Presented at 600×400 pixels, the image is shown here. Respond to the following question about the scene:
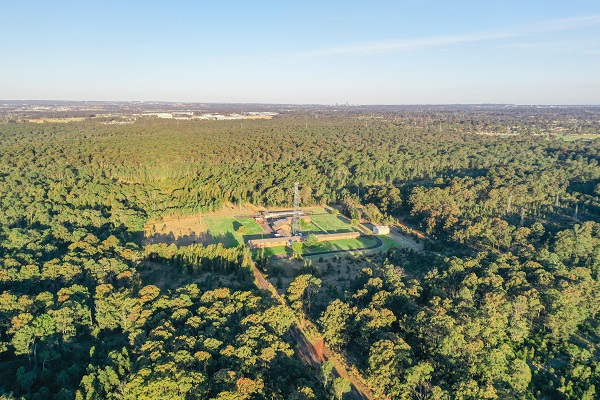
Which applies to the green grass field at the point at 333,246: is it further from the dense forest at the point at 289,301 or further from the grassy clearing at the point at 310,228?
the dense forest at the point at 289,301

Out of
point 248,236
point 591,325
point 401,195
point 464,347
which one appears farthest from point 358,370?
point 401,195

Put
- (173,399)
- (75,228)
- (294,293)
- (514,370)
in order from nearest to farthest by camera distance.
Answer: (173,399), (514,370), (294,293), (75,228)

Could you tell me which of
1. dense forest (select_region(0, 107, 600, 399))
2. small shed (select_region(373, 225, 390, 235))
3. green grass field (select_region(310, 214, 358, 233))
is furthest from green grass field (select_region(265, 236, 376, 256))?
dense forest (select_region(0, 107, 600, 399))

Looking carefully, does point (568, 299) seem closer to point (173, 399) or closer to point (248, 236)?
point (173, 399)

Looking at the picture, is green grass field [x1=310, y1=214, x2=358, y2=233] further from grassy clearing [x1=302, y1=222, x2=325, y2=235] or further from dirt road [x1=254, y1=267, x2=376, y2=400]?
dirt road [x1=254, y1=267, x2=376, y2=400]

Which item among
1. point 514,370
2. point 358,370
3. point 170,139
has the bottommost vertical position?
point 358,370

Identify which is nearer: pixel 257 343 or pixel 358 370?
pixel 257 343
